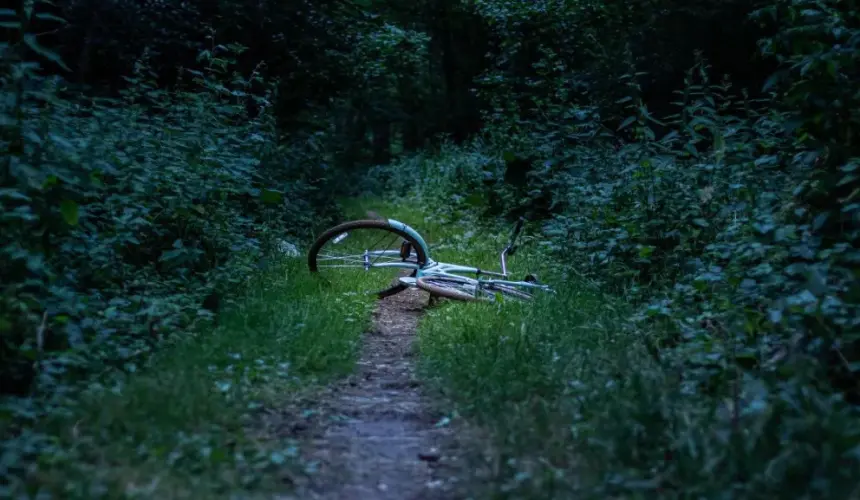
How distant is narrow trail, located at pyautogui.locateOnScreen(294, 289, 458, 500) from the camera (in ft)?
14.0

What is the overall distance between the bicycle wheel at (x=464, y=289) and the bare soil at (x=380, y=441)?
5.15 ft

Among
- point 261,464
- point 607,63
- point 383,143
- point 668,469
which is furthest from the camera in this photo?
point 383,143

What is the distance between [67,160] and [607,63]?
9.77 metres

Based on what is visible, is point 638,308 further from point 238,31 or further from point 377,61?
point 377,61

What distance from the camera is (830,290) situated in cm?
491

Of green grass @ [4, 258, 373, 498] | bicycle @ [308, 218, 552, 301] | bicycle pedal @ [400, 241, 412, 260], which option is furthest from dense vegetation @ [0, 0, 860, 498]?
bicycle pedal @ [400, 241, 412, 260]

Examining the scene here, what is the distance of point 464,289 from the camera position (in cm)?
859

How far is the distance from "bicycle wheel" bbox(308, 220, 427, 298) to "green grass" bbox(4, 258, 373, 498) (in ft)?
6.96

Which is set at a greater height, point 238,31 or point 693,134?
point 238,31

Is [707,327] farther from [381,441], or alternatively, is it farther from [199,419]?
[199,419]

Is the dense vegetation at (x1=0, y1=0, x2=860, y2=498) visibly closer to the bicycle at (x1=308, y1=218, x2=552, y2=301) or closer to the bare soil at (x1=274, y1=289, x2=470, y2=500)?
the bare soil at (x1=274, y1=289, x2=470, y2=500)

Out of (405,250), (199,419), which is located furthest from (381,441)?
(405,250)

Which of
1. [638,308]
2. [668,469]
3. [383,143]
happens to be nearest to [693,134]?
[638,308]

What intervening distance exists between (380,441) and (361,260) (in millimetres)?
4882
